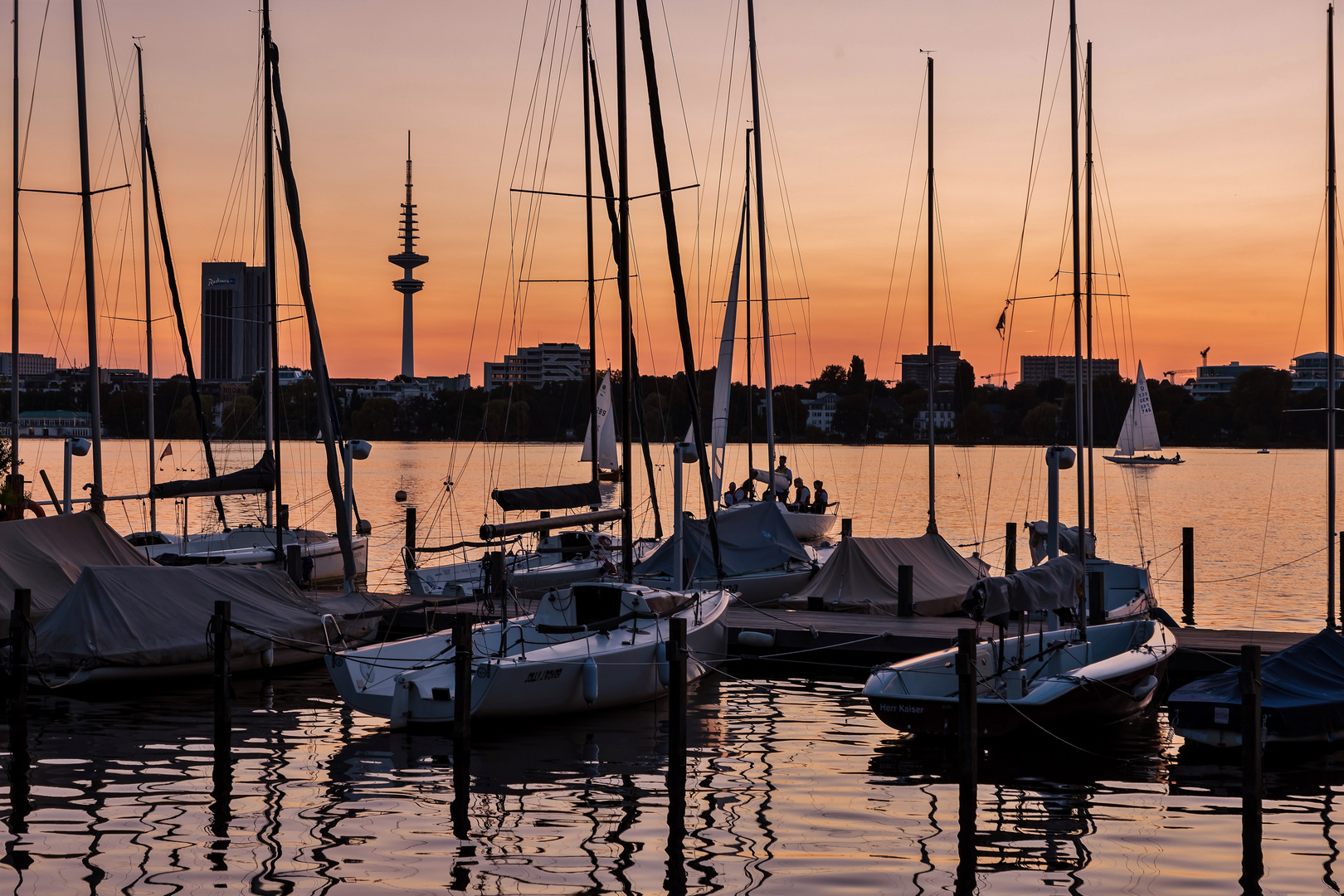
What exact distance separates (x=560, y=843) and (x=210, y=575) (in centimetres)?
898

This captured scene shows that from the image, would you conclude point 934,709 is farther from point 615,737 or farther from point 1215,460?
point 1215,460

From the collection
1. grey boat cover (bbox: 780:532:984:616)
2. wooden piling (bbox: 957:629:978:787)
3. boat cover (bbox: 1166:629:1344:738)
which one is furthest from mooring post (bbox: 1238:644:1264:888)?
grey boat cover (bbox: 780:532:984:616)

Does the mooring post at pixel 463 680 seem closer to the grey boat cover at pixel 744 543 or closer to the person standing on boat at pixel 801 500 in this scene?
the grey boat cover at pixel 744 543

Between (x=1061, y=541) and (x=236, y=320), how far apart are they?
19.6 metres

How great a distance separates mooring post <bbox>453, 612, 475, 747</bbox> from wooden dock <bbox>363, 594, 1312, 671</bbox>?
185 inches

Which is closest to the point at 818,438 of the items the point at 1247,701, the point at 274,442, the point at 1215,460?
the point at 1215,460

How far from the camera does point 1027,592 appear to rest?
17.4 m

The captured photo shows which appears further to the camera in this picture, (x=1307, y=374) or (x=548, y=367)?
(x=1307, y=374)

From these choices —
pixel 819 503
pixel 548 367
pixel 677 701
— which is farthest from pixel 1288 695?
pixel 548 367

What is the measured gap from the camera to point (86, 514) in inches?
842

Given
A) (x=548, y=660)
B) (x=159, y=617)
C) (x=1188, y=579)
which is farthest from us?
(x=1188, y=579)

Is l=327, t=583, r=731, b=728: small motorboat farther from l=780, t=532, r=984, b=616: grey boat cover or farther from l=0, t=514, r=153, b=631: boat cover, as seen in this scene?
l=0, t=514, r=153, b=631: boat cover

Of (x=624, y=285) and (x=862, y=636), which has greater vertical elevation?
(x=624, y=285)

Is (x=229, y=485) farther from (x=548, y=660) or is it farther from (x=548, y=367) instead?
(x=548, y=367)
